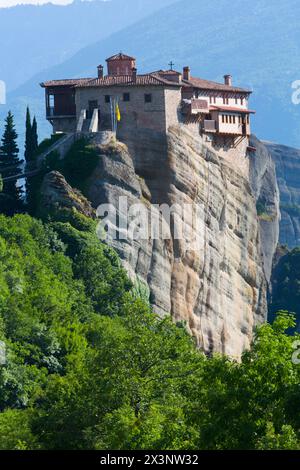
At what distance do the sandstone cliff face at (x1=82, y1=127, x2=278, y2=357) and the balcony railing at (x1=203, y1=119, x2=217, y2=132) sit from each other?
1.57 meters

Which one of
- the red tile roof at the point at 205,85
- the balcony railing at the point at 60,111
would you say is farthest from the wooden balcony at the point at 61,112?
the red tile roof at the point at 205,85

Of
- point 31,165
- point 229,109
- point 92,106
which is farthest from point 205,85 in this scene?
point 31,165

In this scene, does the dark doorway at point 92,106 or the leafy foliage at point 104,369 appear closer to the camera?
the leafy foliage at point 104,369

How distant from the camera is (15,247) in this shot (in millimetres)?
99688

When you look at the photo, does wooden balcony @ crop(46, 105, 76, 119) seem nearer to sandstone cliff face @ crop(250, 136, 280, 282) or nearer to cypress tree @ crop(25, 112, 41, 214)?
cypress tree @ crop(25, 112, 41, 214)

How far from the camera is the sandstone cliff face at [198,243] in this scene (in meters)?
108

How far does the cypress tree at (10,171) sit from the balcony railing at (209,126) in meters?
12.6

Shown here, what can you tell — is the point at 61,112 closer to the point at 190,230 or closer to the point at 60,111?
the point at 60,111

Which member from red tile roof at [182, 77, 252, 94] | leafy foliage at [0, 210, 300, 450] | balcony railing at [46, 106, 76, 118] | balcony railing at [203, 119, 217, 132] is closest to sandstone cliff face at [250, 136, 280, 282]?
red tile roof at [182, 77, 252, 94]

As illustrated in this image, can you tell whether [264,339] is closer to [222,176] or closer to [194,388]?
[194,388]

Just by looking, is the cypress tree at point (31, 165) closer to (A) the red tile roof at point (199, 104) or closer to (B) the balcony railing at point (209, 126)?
(A) the red tile roof at point (199, 104)

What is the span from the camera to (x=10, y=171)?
4368 inches

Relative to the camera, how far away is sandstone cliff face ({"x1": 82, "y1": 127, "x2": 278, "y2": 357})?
108500mm
